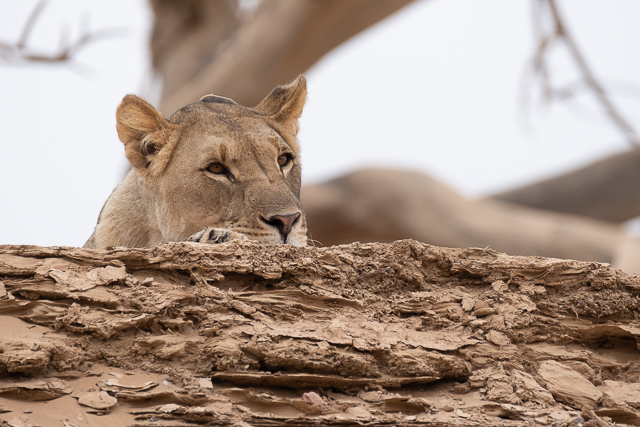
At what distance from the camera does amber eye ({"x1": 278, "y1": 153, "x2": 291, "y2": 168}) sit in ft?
→ 13.3

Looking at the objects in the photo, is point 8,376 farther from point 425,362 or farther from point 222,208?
point 222,208

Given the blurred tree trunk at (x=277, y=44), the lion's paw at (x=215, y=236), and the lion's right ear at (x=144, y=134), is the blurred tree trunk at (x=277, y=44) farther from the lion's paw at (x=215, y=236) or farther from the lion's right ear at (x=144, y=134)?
the lion's paw at (x=215, y=236)

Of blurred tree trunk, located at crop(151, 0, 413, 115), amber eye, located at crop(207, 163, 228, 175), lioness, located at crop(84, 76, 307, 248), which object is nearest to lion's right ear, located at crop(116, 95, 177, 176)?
lioness, located at crop(84, 76, 307, 248)

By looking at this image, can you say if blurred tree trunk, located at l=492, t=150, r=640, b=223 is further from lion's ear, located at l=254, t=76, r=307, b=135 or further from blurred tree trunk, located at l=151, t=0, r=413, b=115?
lion's ear, located at l=254, t=76, r=307, b=135

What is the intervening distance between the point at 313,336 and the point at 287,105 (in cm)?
216

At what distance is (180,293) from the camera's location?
2586 millimetres

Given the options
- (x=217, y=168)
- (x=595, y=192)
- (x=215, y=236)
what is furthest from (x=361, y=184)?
(x=215, y=236)

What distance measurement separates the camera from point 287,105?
4.41 metres

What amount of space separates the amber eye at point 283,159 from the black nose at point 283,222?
63 cm

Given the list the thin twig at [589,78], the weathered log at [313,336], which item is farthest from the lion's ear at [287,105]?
the thin twig at [589,78]

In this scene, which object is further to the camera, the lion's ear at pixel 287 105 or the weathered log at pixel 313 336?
the lion's ear at pixel 287 105

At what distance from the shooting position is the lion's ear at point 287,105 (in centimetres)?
443

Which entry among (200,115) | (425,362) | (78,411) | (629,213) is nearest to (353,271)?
(425,362)

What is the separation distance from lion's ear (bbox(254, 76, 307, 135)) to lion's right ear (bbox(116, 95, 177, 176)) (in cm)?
67
